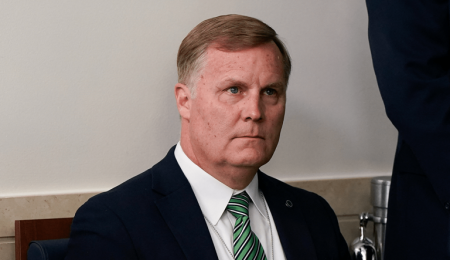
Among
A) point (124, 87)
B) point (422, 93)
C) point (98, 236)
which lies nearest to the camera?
point (98, 236)

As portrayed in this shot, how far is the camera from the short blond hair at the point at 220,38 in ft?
4.16

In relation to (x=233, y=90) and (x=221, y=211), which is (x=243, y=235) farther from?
(x=233, y=90)

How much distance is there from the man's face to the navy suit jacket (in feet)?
0.42

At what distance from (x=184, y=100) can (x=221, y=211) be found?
297mm

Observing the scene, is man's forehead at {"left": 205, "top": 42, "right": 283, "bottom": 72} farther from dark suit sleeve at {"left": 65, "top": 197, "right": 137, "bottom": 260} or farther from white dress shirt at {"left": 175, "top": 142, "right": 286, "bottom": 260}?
dark suit sleeve at {"left": 65, "top": 197, "right": 137, "bottom": 260}

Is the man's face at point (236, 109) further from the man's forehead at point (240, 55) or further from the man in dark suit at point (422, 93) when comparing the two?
the man in dark suit at point (422, 93)

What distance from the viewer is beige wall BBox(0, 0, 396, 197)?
167 centimetres

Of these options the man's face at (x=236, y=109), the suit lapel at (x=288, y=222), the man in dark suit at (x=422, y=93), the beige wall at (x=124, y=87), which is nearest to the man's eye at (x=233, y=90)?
the man's face at (x=236, y=109)

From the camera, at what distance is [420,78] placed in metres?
1.43

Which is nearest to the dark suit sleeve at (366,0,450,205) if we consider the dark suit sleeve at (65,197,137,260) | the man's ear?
the man's ear

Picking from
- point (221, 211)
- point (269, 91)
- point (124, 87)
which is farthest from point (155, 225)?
point (124, 87)

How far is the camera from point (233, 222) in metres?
1.32

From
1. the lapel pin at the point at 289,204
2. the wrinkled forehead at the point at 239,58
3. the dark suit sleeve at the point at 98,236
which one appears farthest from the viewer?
the lapel pin at the point at 289,204

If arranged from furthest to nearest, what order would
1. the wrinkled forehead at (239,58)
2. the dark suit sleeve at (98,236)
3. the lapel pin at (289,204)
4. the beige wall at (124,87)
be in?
the beige wall at (124,87) → the lapel pin at (289,204) → the wrinkled forehead at (239,58) → the dark suit sleeve at (98,236)
